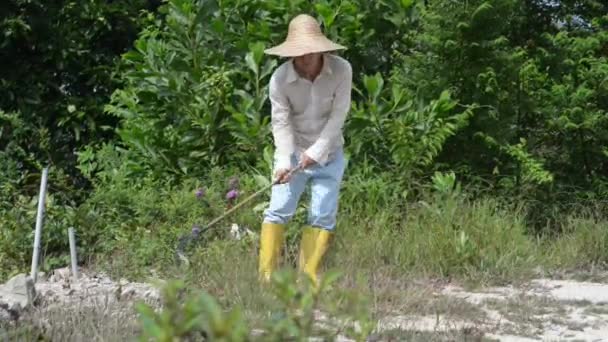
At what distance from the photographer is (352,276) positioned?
584cm

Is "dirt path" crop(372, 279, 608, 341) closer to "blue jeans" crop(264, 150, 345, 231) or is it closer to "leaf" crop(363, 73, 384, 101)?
"blue jeans" crop(264, 150, 345, 231)

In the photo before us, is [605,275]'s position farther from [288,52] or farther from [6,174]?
[6,174]

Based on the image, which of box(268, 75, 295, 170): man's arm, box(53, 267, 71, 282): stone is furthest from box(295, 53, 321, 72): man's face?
box(53, 267, 71, 282): stone

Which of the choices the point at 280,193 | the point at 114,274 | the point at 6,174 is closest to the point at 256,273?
the point at 280,193

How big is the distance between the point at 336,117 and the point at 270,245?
87cm

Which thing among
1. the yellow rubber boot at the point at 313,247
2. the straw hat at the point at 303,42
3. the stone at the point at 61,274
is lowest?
the stone at the point at 61,274

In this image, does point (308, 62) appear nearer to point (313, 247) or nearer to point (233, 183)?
point (313, 247)

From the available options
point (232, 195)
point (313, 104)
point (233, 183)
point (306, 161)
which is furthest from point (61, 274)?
point (313, 104)

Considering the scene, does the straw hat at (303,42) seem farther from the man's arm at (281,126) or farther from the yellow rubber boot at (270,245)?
the yellow rubber boot at (270,245)

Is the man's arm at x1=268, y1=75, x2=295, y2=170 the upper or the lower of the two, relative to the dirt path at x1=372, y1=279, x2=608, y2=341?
upper

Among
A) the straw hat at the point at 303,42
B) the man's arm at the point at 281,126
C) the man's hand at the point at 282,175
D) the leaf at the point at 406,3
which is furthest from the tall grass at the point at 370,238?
the leaf at the point at 406,3

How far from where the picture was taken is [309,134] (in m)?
6.10

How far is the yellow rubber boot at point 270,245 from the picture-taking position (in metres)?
5.96

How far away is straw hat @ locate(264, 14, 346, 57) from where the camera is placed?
5.80m
